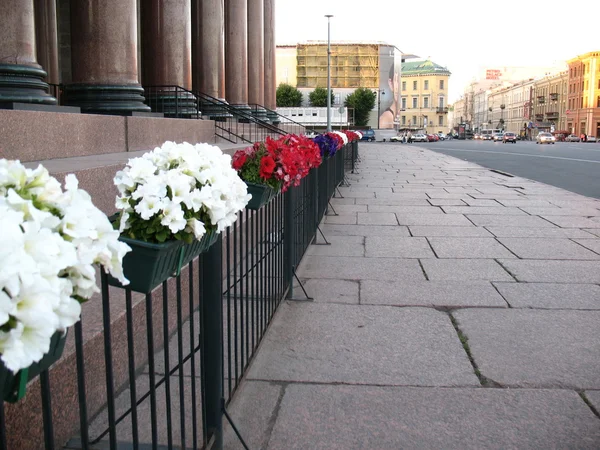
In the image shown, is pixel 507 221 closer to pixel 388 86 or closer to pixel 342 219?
pixel 342 219

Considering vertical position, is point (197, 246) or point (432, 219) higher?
point (197, 246)

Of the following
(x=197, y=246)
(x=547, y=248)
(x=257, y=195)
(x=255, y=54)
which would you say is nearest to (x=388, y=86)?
(x=255, y=54)

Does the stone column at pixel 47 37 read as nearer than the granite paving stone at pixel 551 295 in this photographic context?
No

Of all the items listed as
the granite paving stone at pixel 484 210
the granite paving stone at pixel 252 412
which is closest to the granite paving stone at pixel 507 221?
the granite paving stone at pixel 484 210

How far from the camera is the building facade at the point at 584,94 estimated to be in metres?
104

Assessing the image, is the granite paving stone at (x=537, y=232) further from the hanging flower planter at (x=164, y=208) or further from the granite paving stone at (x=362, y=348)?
the hanging flower planter at (x=164, y=208)

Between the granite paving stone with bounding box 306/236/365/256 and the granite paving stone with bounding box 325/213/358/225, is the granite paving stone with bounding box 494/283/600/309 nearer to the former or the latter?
the granite paving stone with bounding box 306/236/365/256

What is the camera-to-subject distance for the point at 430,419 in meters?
3.29

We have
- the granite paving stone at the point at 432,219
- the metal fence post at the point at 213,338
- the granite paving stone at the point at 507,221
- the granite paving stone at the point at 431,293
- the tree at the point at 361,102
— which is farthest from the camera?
the tree at the point at 361,102

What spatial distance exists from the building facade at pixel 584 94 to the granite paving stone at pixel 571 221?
104 meters

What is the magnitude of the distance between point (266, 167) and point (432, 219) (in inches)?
268

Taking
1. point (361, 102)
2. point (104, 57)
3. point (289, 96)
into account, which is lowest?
point (104, 57)

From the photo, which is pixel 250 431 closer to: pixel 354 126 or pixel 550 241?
pixel 550 241

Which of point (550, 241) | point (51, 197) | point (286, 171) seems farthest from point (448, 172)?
point (51, 197)
